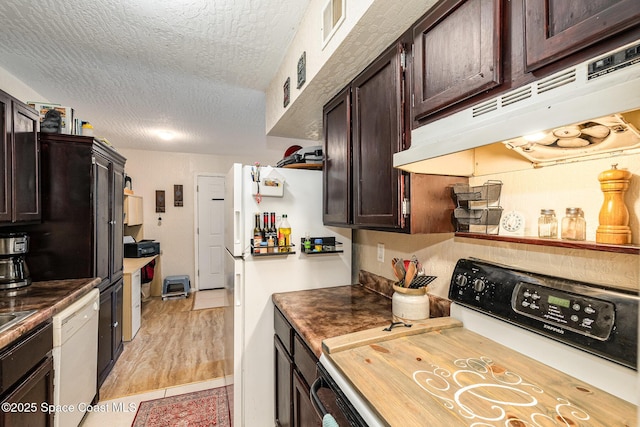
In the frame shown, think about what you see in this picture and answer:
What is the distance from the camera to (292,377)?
148cm

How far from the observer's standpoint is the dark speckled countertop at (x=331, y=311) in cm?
126

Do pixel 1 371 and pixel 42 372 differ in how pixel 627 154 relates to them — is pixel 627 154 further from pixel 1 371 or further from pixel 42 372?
pixel 42 372

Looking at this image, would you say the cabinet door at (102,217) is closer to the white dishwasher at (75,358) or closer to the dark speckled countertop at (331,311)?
the white dishwasher at (75,358)

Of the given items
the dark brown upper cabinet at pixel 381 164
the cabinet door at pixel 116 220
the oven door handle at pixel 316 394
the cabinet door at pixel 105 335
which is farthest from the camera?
the cabinet door at pixel 116 220

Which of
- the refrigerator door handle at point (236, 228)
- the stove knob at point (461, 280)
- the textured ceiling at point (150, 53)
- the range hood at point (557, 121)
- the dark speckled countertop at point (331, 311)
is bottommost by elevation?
the dark speckled countertop at point (331, 311)

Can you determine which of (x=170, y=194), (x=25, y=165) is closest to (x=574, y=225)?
(x=25, y=165)

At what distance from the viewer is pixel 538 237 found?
95 cm

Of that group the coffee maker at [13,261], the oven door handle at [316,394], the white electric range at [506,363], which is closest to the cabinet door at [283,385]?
the oven door handle at [316,394]

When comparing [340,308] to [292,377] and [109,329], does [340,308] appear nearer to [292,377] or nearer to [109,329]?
[292,377]

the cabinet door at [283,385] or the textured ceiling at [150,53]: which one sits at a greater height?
the textured ceiling at [150,53]

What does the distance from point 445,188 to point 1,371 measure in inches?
77.3

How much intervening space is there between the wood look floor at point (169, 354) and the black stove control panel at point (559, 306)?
2.39 meters

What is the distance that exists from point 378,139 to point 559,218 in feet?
2.34

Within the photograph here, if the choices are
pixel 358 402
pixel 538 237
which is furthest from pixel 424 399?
pixel 538 237
